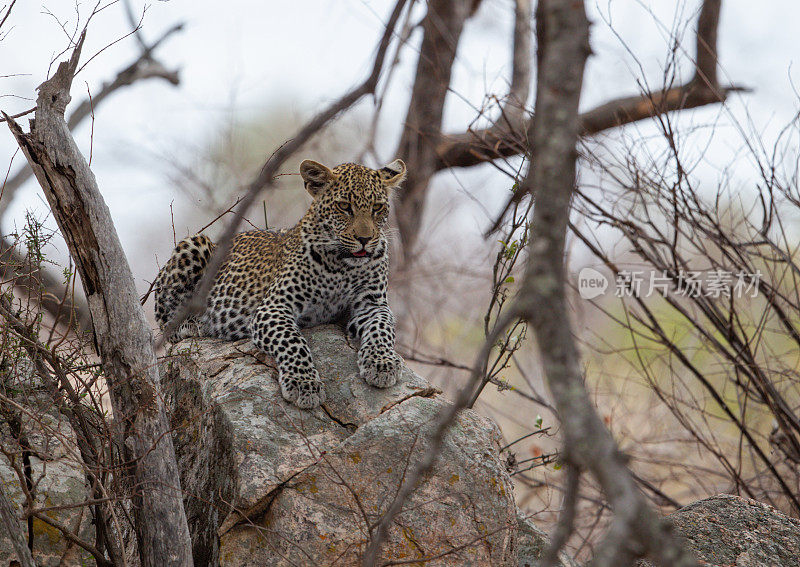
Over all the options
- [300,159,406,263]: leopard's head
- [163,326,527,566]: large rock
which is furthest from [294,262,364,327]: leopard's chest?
[163,326,527,566]: large rock

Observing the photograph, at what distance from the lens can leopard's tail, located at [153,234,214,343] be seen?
794 centimetres

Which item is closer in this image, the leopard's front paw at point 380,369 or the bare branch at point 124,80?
the leopard's front paw at point 380,369

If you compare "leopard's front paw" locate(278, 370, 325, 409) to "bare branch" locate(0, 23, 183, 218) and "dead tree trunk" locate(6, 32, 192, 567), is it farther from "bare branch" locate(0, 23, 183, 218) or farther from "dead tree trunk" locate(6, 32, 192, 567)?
"bare branch" locate(0, 23, 183, 218)

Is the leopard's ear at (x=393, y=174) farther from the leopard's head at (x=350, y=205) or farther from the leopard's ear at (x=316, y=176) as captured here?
the leopard's ear at (x=316, y=176)

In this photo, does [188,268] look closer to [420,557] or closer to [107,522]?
[107,522]

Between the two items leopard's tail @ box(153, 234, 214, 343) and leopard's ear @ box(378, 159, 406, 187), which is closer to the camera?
leopard's ear @ box(378, 159, 406, 187)

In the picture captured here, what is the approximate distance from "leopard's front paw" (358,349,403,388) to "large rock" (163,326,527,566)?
0.24 ft

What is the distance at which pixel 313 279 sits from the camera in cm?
723

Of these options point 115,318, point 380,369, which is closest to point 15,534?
point 115,318

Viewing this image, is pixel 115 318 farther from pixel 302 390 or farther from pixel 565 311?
pixel 565 311

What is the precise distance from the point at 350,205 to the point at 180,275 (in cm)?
192

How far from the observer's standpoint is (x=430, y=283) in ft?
41.0

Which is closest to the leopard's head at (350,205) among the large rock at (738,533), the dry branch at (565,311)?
the large rock at (738,533)

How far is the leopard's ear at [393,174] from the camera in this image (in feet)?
24.2
